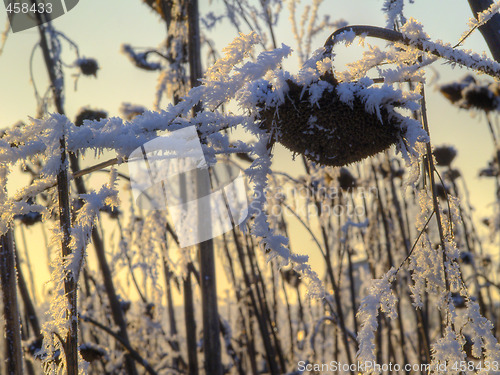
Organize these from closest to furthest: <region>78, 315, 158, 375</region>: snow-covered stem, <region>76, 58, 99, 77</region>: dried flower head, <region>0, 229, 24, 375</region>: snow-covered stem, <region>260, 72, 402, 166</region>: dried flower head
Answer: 1. <region>260, 72, 402, 166</region>: dried flower head
2. <region>0, 229, 24, 375</region>: snow-covered stem
3. <region>78, 315, 158, 375</region>: snow-covered stem
4. <region>76, 58, 99, 77</region>: dried flower head

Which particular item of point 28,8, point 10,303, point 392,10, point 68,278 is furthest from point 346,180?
point 68,278

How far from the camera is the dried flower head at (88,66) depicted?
312cm

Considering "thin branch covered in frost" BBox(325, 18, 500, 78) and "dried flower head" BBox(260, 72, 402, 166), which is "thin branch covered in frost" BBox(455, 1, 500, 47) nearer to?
"thin branch covered in frost" BBox(325, 18, 500, 78)

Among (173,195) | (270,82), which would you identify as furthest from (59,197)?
(173,195)

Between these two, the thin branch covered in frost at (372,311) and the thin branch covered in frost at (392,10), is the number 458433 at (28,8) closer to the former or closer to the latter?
the thin branch covered in frost at (392,10)

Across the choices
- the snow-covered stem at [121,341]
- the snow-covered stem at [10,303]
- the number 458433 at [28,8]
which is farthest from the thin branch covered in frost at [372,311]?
the number 458433 at [28,8]

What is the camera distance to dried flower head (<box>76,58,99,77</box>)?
3.12 meters

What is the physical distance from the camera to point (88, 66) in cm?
316

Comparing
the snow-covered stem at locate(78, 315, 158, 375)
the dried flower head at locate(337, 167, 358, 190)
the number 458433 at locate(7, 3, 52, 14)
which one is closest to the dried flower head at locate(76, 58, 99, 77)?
the number 458433 at locate(7, 3, 52, 14)

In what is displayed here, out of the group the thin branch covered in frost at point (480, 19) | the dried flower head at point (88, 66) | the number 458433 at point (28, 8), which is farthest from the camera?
the dried flower head at point (88, 66)

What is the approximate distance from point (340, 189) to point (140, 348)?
2101 millimetres

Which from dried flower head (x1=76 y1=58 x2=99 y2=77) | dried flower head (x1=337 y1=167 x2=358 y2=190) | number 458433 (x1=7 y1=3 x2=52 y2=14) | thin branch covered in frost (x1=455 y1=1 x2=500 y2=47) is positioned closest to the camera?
thin branch covered in frost (x1=455 y1=1 x2=500 y2=47)

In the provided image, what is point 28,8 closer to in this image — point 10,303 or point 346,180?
point 10,303

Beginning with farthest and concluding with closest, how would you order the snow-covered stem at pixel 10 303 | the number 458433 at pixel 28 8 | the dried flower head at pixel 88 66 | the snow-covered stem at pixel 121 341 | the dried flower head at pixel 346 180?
the dried flower head at pixel 346 180, the dried flower head at pixel 88 66, the number 458433 at pixel 28 8, the snow-covered stem at pixel 121 341, the snow-covered stem at pixel 10 303
